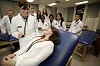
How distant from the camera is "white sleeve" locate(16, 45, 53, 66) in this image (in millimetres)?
773

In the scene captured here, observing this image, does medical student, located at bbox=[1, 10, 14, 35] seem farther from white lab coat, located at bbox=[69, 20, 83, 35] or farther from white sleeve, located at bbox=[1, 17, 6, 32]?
white lab coat, located at bbox=[69, 20, 83, 35]

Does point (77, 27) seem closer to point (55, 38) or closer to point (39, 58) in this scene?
point (55, 38)

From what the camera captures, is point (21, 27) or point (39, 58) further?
point (21, 27)

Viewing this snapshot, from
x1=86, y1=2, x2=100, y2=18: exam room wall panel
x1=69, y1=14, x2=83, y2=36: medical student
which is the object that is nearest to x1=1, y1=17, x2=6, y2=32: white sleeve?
x1=69, y1=14, x2=83, y2=36: medical student

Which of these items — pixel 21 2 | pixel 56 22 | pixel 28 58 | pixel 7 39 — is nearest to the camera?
pixel 28 58

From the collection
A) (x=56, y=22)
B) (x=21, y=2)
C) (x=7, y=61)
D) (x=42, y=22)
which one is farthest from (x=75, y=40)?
(x=42, y=22)

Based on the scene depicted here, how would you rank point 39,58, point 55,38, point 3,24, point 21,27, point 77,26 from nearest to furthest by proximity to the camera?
point 39,58 < point 55,38 < point 21,27 < point 3,24 < point 77,26

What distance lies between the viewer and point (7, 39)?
193 cm

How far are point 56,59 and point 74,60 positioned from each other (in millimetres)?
1572

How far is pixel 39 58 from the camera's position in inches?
30.3

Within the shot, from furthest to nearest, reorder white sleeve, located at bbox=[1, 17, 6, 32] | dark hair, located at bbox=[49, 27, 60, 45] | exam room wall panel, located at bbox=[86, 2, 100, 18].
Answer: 1. exam room wall panel, located at bbox=[86, 2, 100, 18]
2. white sleeve, located at bbox=[1, 17, 6, 32]
3. dark hair, located at bbox=[49, 27, 60, 45]

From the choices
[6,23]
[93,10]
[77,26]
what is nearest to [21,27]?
[6,23]

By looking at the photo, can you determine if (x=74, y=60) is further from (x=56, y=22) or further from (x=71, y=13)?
(x=71, y=13)

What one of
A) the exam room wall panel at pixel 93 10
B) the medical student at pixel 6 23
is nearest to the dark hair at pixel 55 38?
the medical student at pixel 6 23
